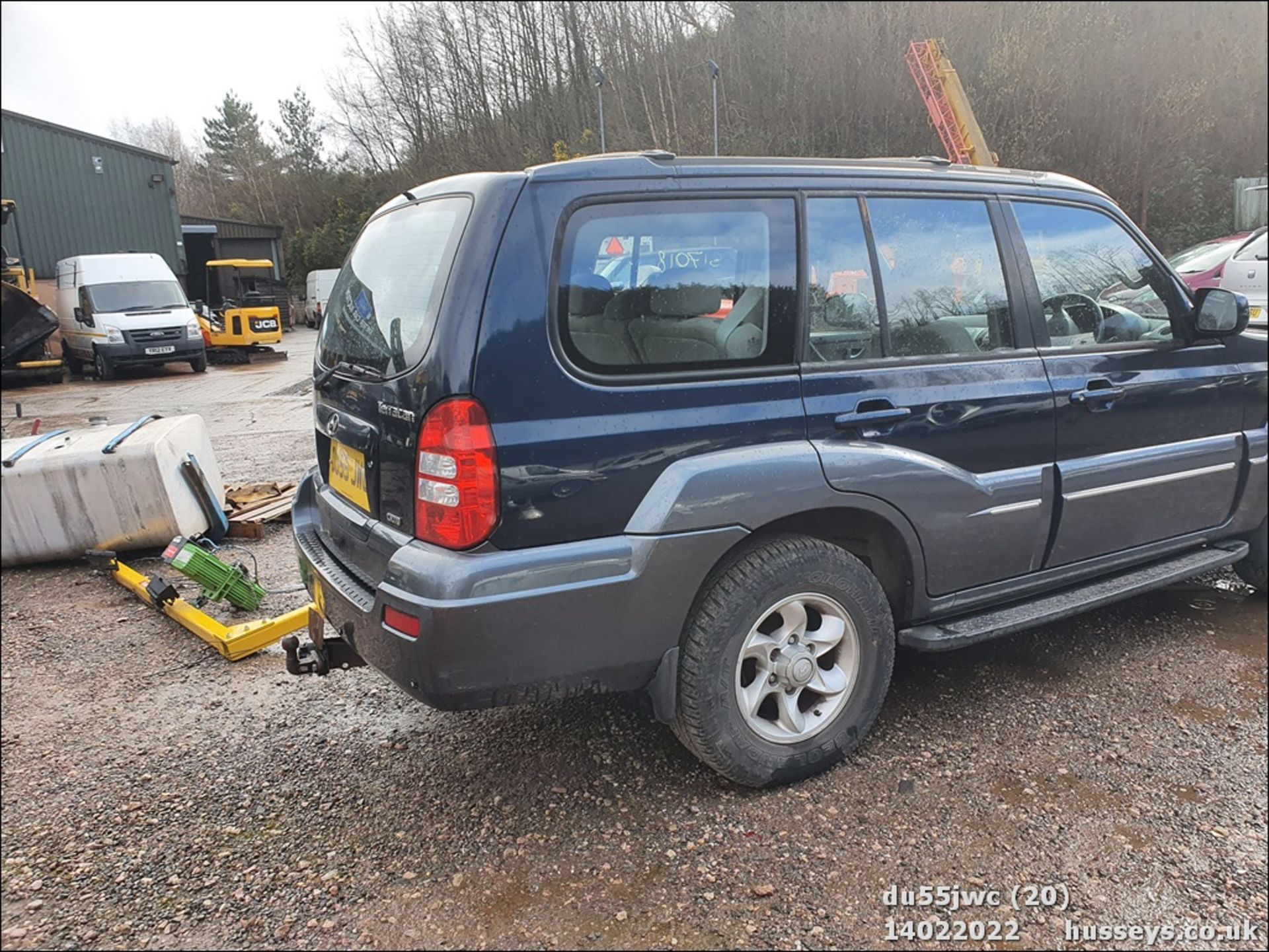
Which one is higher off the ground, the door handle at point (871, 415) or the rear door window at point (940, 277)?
the rear door window at point (940, 277)

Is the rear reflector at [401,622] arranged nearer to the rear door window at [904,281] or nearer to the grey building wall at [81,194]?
the grey building wall at [81,194]

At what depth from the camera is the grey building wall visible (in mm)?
744

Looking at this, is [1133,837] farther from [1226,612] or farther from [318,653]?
[318,653]

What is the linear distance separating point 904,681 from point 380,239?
207cm

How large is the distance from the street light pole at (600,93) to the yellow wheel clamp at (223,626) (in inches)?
59.9

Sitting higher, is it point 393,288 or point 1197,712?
point 393,288

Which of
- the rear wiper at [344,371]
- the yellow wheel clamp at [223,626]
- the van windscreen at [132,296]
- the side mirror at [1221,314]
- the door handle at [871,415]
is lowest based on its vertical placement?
the yellow wheel clamp at [223,626]

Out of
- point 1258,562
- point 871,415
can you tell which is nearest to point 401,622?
point 871,415

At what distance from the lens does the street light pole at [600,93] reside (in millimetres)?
2160

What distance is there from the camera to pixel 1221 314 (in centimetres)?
245

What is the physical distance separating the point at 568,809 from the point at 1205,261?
4568 mm

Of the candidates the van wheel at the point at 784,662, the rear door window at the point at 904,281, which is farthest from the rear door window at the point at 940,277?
the van wheel at the point at 784,662

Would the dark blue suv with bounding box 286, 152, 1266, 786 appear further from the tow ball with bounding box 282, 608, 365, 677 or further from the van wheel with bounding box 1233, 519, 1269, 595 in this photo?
the van wheel with bounding box 1233, 519, 1269, 595

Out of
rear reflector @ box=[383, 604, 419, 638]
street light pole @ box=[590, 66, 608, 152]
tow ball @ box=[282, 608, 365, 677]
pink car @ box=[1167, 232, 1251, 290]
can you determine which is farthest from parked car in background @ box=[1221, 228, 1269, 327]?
tow ball @ box=[282, 608, 365, 677]
